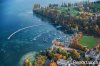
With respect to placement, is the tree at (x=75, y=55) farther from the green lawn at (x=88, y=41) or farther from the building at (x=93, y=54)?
the green lawn at (x=88, y=41)

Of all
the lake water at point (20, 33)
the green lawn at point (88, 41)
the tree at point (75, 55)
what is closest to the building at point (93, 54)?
the tree at point (75, 55)

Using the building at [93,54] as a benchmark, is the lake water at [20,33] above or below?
above

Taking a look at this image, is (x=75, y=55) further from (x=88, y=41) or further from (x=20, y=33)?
(x=20, y=33)

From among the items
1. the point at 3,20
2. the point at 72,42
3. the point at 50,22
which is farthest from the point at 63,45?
the point at 3,20

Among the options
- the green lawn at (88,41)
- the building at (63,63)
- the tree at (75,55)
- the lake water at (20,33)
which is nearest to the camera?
the building at (63,63)

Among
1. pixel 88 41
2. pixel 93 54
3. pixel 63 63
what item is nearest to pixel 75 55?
pixel 93 54

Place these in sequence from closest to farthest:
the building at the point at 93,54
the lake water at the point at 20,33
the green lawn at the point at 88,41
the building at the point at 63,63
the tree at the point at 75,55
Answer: the building at the point at 63,63 → the building at the point at 93,54 → the tree at the point at 75,55 → the lake water at the point at 20,33 → the green lawn at the point at 88,41
